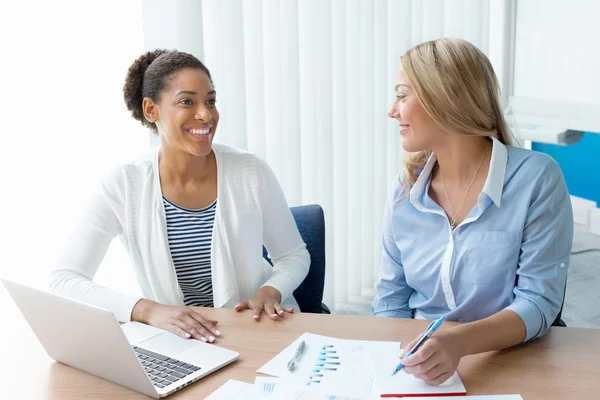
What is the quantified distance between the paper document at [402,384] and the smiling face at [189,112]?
2.86 ft

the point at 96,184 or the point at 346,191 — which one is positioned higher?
the point at 96,184

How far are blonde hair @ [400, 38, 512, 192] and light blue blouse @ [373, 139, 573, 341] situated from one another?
0.09 metres

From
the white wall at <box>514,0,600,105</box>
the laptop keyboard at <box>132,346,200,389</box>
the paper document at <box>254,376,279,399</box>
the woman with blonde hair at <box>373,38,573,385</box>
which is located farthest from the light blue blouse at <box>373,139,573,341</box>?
the white wall at <box>514,0,600,105</box>

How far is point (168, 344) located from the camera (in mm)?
1510

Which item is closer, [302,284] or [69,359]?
[69,359]

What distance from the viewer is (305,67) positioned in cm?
311

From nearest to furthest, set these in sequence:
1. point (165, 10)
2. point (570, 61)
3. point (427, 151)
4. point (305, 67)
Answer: point (427, 151) < point (165, 10) < point (305, 67) < point (570, 61)

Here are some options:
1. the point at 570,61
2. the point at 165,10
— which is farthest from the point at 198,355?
the point at 570,61

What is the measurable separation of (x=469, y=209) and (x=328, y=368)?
22.6 inches

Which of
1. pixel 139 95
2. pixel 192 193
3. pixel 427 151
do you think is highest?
pixel 139 95

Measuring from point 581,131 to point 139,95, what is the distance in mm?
2666

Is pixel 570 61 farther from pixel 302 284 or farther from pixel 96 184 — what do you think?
pixel 96 184

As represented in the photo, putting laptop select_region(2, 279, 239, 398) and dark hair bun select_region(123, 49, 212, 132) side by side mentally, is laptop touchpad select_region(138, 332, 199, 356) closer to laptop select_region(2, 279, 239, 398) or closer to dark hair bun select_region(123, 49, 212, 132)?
laptop select_region(2, 279, 239, 398)

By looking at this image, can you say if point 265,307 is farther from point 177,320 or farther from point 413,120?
point 413,120
